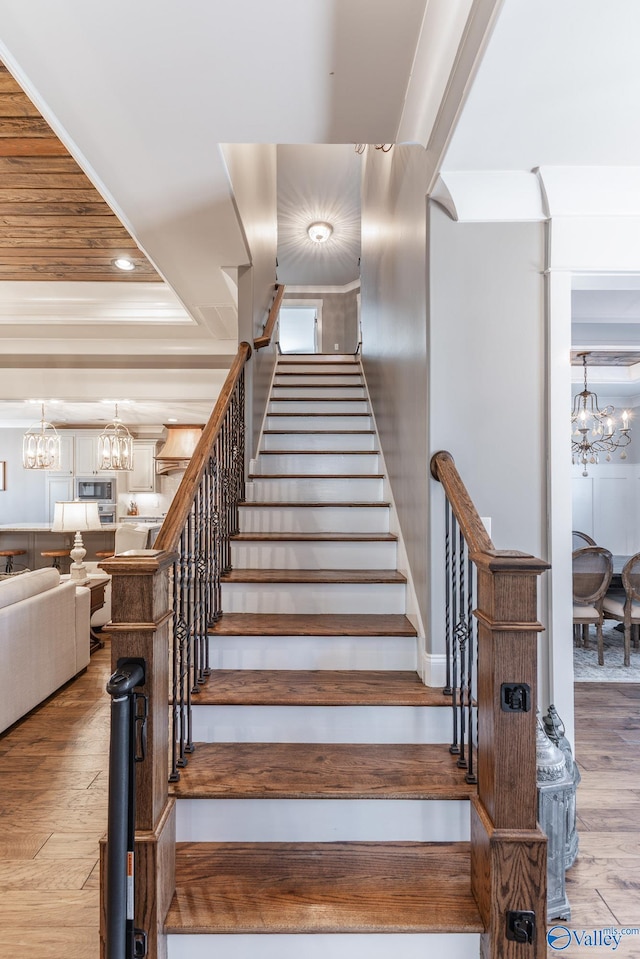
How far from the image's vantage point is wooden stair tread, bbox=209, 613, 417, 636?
2.16 m

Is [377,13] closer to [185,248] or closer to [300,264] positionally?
[185,248]

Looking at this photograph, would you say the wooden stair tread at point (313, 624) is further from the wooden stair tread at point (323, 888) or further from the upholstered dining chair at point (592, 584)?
the upholstered dining chair at point (592, 584)

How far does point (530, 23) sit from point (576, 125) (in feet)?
1.54

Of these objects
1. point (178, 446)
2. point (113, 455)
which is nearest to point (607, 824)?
point (113, 455)

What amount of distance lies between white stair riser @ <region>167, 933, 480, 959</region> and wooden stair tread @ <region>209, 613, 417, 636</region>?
96 centimetres

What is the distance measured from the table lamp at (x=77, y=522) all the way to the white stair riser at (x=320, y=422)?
205 centimetres

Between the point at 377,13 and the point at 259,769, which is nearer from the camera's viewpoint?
the point at 377,13

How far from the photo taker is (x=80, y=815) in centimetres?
228

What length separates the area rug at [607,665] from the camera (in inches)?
160

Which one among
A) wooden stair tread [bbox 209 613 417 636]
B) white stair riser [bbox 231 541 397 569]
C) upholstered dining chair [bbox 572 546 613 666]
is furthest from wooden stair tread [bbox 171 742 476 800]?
upholstered dining chair [bbox 572 546 613 666]

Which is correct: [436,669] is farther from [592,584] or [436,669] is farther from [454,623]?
[592,584]

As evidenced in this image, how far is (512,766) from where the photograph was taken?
135 cm

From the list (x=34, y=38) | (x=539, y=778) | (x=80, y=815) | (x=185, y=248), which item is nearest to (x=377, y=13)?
(x=34, y=38)

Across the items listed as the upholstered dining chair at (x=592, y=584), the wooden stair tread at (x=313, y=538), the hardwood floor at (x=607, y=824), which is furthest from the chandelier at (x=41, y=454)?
the hardwood floor at (x=607, y=824)
